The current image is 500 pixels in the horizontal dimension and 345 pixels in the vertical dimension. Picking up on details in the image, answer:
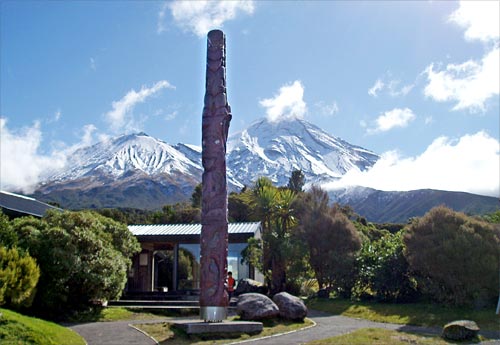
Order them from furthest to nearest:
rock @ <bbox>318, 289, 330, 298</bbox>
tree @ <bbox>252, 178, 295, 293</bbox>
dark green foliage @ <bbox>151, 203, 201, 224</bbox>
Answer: dark green foliage @ <bbox>151, 203, 201, 224</bbox> < tree @ <bbox>252, 178, 295, 293</bbox> < rock @ <bbox>318, 289, 330, 298</bbox>

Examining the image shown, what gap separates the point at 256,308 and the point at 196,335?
304cm

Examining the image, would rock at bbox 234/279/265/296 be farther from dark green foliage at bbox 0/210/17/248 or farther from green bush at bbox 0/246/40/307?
green bush at bbox 0/246/40/307

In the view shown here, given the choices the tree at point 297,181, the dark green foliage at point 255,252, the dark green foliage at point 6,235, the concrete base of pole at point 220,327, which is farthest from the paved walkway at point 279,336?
the tree at point 297,181

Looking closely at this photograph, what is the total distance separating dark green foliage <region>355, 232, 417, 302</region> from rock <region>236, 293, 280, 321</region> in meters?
6.58

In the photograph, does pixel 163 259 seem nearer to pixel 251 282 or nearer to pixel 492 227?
pixel 251 282

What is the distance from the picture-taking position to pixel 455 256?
17.2 meters

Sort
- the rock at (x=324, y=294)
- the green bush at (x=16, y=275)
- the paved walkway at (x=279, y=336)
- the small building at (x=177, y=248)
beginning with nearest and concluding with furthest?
the green bush at (x=16, y=275)
the paved walkway at (x=279, y=336)
the rock at (x=324, y=294)
the small building at (x=177, y=248)

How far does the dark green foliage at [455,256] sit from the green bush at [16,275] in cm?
1241

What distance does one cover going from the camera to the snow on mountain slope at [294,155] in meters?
126

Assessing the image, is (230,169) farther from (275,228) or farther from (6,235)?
(6,235)

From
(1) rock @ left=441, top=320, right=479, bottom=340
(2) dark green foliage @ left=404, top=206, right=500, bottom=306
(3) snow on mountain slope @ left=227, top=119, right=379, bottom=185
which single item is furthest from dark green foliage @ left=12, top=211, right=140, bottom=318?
(3) snow on mountain slope @ left=227, top=119, right=379, bottom=185

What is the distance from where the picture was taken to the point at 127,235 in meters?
21.2

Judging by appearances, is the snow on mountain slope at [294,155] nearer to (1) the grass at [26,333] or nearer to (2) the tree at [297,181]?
(2) the tree at [297,181]

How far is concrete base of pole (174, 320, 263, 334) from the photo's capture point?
12.9 meters
